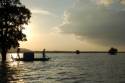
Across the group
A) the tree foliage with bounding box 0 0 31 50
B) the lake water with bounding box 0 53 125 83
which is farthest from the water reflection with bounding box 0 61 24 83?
the tree foliage with bounding box 0 0 31 50

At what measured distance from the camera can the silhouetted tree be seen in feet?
281

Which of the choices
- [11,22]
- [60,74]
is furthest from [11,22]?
[60,74]

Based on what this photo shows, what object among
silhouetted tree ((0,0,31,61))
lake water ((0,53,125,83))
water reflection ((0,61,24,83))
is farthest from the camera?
silhouetted tree ((0,0,31,61))

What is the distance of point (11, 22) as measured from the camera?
287ft

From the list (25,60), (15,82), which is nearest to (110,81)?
(15,82)

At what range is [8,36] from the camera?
284 feet

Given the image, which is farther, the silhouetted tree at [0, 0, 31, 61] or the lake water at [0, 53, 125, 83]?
the silhouetted tree at [0, 0, 31, 61]

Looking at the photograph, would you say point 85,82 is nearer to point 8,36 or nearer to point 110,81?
point 110,81

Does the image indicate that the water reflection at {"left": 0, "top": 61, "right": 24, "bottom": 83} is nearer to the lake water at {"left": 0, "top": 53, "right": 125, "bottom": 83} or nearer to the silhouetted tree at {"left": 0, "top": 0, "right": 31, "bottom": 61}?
the lake water at {"left": 0, "top": 53, "right": 125, "bottom": 83}

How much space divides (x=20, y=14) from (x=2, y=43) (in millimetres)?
9426

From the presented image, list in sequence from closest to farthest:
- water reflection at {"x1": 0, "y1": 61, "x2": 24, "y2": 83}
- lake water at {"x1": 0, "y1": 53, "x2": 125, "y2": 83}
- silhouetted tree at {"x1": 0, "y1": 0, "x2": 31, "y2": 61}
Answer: water reflection at {"x1": 0, "y1": 61, "x2": 24, "y2": 83} < lake water at {"x1": 0, "y1": 53, "x2": 125, "y2": 83} < silhouetted tree at {"x1": 0, "y1": 0, "x2": 31, "y2": 61}

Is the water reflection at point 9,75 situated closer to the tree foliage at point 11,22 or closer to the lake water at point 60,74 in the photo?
the lake water at point 60,74

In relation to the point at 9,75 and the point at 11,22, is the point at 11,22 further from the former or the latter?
the point at 9,75

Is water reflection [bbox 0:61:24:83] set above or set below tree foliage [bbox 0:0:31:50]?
below
